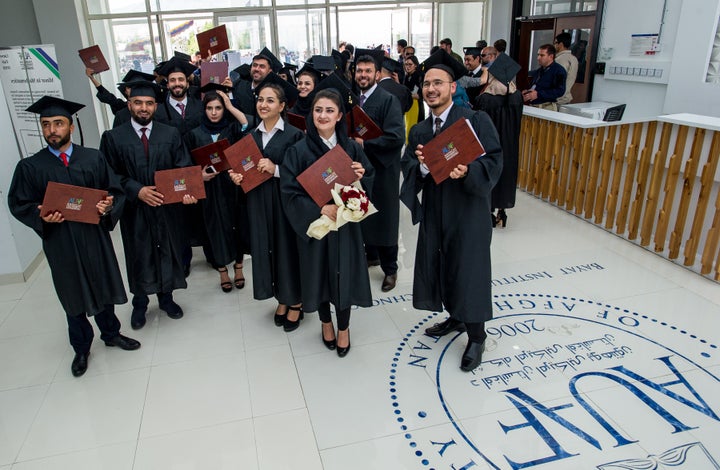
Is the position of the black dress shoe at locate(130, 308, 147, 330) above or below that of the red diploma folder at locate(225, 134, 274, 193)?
below

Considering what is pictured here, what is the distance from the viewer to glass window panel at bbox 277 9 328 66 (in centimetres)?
1144

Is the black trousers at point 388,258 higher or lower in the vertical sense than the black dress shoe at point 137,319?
higher

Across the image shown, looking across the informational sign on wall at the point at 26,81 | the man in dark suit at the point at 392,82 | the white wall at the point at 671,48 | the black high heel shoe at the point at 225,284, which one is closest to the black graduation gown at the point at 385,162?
the black high heel shoe at the point at 225,284

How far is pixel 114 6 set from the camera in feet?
34.8

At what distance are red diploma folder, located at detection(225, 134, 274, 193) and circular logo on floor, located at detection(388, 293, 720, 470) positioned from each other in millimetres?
1525

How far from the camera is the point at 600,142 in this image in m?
5.39

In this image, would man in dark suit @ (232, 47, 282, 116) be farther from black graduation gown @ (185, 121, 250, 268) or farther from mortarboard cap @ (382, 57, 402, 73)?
mortarboard cap @ (382, 57, 402, 73)

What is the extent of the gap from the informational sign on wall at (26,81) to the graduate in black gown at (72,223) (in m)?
3.16

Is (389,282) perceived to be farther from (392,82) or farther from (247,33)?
(247,33)

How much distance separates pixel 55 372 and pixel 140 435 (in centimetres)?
103

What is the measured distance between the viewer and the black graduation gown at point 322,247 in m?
3.13

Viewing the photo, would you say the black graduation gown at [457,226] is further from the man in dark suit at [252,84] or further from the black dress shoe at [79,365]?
the man in dark suit at [252,84]

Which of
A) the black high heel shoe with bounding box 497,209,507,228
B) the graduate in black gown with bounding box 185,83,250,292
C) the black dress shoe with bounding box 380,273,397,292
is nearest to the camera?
the graduate in black gown with bounding box 185,83,250,292

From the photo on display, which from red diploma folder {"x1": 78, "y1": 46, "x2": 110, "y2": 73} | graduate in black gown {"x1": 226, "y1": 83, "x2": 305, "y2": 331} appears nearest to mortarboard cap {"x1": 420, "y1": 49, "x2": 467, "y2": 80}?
graduate in black gown {"x1": 226, "y1": 83, "x2": 305, "y2": 331}
